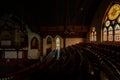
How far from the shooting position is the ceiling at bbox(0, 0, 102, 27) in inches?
591

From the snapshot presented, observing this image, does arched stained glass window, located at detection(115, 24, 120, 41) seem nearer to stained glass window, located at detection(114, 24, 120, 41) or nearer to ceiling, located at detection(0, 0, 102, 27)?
stained glass window, located at detection(114, 24, 120, 41)

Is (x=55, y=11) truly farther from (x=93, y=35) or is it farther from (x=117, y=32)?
(x=117, y=32)

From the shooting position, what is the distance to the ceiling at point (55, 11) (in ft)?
49.2

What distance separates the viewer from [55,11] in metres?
16.2

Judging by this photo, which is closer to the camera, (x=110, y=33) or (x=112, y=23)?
(x=112, y=23)

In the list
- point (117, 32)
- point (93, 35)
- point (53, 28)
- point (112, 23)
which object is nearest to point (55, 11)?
point (53, 28)

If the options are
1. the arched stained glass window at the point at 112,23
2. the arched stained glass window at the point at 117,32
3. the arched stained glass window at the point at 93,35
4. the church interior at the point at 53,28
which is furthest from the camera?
the arched stained glass window at the point at 93,35

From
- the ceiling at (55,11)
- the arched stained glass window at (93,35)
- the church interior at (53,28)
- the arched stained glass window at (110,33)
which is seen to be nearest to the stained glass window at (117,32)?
the church interior at (53,28)

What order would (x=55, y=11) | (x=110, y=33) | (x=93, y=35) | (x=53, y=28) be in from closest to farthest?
1. (x=110, y=33)
2. (x=55, y=11)
3. (x=93, y=35)
4. (x=53, y=28)

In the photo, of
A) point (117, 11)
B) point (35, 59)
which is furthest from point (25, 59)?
point (117, 11)

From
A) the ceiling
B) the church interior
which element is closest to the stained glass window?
the church interior

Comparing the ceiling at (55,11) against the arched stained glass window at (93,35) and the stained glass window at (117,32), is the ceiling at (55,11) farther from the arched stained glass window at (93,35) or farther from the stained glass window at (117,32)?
the stained glass window at (117,32)

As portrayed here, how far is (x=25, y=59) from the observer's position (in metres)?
20.8

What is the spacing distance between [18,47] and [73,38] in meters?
6.15
